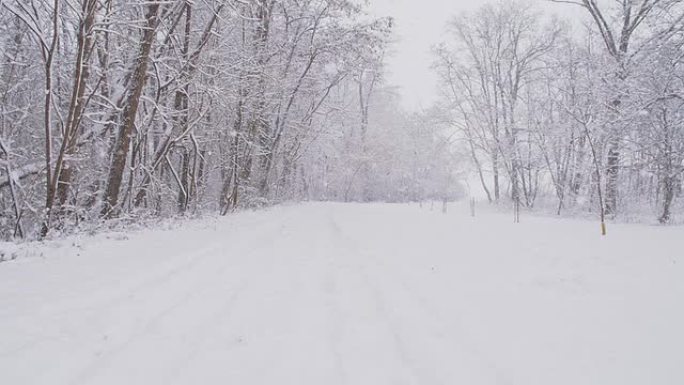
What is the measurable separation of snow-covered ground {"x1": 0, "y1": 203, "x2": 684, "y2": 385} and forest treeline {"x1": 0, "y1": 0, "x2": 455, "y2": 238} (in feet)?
13.0

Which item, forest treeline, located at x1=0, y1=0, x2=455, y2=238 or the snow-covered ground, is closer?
the snow-covered ground

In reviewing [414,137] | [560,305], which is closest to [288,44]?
[560,305]

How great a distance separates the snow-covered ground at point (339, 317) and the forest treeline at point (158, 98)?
13.0 feet

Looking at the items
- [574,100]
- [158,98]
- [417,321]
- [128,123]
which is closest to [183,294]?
[417,321]

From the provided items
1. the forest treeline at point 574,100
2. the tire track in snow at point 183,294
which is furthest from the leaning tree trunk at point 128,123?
the forest treeline at point 574,100

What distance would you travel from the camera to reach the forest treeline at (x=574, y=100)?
12.3 m

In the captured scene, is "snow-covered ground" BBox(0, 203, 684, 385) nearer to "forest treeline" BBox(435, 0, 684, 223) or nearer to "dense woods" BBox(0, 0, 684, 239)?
"dense woods" BBox(0, 0, 684, 239)

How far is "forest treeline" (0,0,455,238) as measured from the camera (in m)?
8.70

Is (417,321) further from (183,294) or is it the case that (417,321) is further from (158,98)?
(158,98)

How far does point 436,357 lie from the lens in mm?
2895

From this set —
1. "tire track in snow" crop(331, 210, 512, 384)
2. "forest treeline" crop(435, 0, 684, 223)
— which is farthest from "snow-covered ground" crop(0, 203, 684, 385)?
"forest treeline" crop(435, 0, 684, 223)

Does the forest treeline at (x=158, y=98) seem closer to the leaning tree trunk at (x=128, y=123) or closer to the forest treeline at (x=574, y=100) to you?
the leaning tree trunk at (x=128, y=123)

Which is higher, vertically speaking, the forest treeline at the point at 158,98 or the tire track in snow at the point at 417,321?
the forest treeline at the point at 158,98

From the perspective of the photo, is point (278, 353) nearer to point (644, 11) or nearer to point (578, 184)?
point (644, 11)
